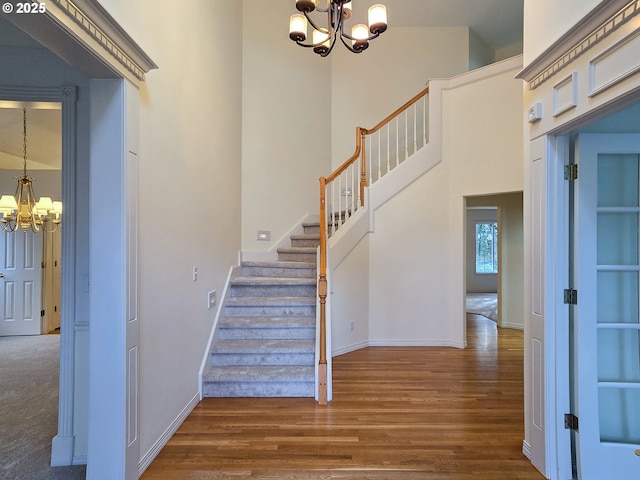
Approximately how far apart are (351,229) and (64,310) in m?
3.08

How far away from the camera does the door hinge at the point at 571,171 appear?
2.03 m

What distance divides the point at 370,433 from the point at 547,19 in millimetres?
→ 2907

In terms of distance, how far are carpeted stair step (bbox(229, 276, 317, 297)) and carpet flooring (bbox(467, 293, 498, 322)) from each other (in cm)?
443

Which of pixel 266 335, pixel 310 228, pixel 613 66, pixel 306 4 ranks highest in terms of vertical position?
pixel 306 4

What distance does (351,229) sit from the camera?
14.5 ft

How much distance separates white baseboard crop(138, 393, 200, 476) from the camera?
2074 mm

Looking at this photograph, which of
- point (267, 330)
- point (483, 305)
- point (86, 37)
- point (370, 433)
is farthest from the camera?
point (483, 305)

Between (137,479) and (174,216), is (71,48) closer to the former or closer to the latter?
(174,216)

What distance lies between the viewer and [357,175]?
543cm

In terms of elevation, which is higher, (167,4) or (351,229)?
(167,4)

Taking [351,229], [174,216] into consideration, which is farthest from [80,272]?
[351,229]

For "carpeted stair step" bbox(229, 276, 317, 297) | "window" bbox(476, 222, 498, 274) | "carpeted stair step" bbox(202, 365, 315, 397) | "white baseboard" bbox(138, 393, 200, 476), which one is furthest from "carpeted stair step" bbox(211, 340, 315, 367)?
"window" bbox(476, 222, 498, 274)

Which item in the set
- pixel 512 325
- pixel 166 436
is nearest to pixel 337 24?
pixel 166 436

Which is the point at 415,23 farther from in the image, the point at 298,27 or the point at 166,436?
the point at 166,436
